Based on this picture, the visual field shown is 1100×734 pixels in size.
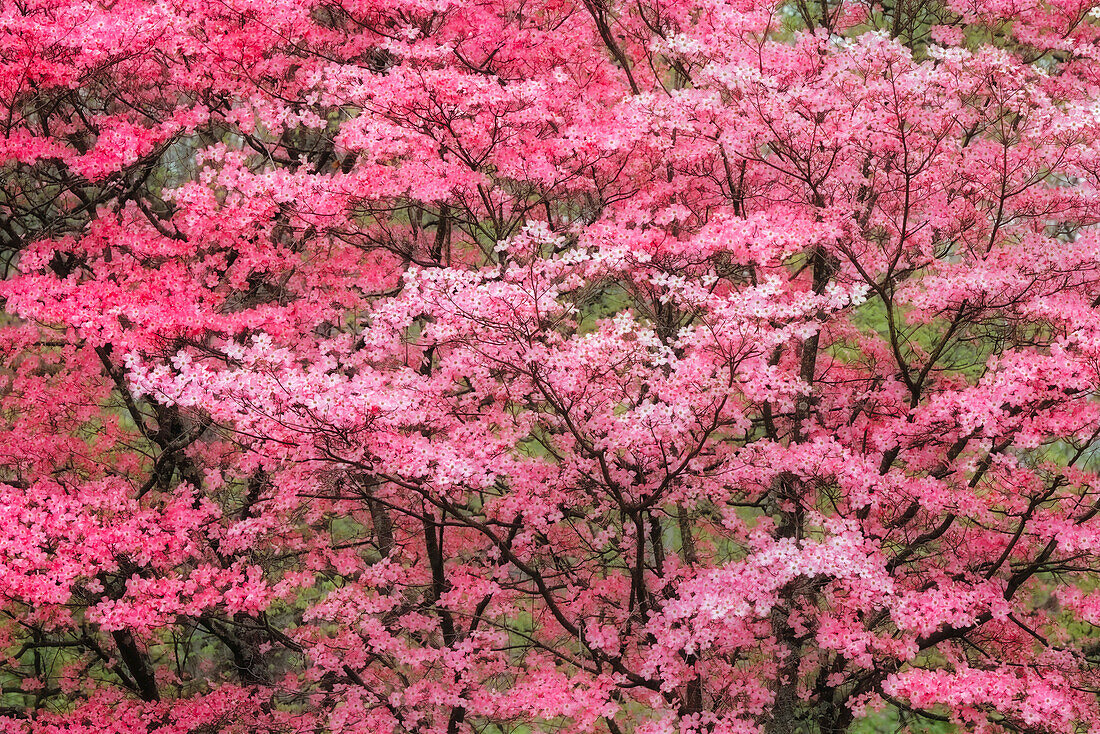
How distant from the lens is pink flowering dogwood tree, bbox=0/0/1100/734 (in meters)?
7.02

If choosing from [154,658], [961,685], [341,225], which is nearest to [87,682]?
[154,658]

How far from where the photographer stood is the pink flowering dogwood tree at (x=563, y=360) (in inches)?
276

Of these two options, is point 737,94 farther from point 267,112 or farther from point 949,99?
point 267,112

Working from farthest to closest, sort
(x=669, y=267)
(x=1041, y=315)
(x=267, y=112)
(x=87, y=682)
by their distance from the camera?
1. (x=87, y=682)
2. (x=267, y=112)
3. (x=669, y=267)
4. (x=1041, y=315)

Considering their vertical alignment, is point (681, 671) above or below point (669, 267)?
below

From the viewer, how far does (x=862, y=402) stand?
9.27 metres

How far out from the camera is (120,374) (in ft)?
30.6

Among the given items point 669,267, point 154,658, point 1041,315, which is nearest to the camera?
point 1041,315

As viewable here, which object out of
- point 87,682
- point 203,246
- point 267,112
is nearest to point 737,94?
point 267,112

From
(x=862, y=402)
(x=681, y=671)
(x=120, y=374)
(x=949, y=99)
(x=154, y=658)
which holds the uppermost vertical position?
(x=949, y=99)

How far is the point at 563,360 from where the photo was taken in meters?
6.69

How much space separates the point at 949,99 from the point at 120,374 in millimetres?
7812

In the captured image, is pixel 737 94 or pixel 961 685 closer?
pixel 961 685

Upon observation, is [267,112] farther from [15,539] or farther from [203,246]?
[15,539]
